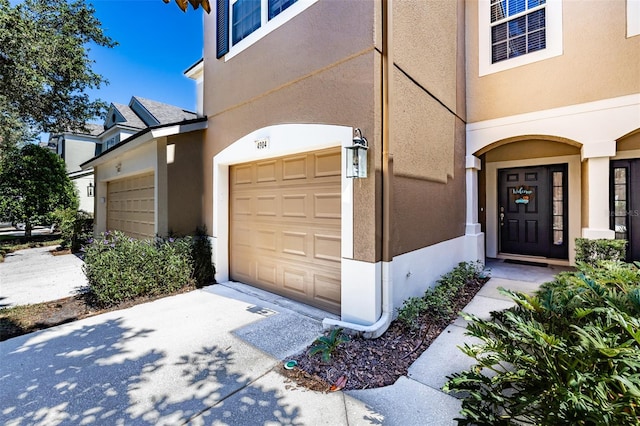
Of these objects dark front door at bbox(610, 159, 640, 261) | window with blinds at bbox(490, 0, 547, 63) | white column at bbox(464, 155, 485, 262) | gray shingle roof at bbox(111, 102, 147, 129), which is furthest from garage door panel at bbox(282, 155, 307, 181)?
gray shingle roof at bbox(111, 102, 147, 129)

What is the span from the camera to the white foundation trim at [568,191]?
739cm

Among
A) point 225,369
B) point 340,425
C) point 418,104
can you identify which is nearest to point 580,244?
point 418,104

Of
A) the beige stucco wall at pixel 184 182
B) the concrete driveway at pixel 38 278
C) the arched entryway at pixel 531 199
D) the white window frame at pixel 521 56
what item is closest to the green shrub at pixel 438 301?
the arched entryway at pixel 531 199

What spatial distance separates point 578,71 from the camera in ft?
19.6

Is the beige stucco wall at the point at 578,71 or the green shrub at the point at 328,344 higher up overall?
the beige stucco wall at the point at 578,71

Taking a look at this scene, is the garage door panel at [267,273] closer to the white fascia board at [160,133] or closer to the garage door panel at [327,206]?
the garage door panel at [327,206]

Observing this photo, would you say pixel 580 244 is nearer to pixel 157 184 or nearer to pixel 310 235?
Answer: pixel 310 235

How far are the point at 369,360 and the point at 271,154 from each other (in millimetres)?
3878

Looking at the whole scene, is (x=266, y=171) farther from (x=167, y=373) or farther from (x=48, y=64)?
(x=48, y=64)

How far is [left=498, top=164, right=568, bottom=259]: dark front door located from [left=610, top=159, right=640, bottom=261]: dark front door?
1.12 m

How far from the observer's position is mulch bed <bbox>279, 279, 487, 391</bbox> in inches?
124

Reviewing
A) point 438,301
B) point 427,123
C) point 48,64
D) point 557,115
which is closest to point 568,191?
point 557,115

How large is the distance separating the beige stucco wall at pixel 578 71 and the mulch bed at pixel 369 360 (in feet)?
17.7

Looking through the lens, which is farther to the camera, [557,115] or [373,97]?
[557,115]
